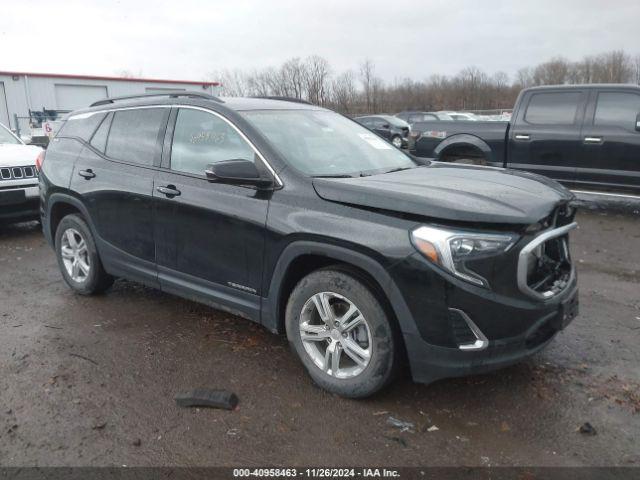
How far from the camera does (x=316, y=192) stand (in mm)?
3330

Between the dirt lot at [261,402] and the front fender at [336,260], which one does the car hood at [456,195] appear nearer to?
the front fender at [336,260]

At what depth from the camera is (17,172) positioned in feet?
24.4

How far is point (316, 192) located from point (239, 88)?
46.6 meters

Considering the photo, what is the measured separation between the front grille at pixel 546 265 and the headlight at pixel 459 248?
175mm

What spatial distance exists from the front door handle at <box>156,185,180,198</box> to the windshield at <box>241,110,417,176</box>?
2.44ft

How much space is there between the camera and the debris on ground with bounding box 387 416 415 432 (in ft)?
9.90

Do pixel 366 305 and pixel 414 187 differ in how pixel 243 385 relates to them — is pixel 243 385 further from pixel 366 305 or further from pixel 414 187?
pixel 414 187

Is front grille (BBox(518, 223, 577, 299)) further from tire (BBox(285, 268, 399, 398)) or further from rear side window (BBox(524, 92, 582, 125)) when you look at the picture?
rear side window (BBox(524, 92, 582, 125))

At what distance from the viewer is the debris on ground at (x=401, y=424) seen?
3018mm

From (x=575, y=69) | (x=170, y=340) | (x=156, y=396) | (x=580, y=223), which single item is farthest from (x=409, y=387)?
(x=575, y=69)

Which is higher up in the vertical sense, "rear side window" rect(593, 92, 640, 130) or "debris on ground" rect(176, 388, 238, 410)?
"rear side window" rect(593, 92, 640, 130)

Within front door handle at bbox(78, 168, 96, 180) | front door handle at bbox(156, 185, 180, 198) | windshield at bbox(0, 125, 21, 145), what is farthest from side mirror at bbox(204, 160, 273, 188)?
windshield at bbox(0, 125, 21, 145)

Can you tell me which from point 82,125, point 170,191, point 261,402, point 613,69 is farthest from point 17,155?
point 613,69

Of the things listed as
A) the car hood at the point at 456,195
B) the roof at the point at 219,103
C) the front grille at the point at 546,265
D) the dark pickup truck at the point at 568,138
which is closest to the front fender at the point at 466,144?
the dark pickup truck at the point at 568,138
